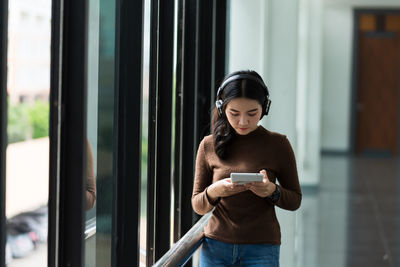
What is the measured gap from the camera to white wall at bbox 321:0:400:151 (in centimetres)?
1967

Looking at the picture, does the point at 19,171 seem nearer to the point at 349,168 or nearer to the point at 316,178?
the point at 316,178

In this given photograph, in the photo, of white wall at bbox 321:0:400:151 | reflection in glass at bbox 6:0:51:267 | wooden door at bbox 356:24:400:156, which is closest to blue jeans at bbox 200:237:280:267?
reflection in glass at bbox 6:0:51:267

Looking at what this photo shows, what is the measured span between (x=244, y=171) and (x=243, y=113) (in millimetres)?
246

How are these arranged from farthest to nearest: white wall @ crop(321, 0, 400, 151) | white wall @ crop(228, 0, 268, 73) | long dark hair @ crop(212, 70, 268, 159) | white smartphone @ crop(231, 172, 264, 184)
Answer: white wall @ crop(321, 0, 400, 151) < white wall @ crop(228, 0, 268, 73) < long dark hair @ crop(212, 70, 268, 159) < white smartphone @ crop(231, 172, 264, 184)

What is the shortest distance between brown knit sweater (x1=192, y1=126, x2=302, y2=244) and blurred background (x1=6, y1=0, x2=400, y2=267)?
18.4 inches

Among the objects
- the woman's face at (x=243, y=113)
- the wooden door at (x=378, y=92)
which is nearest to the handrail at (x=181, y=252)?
the woman's face at (x=243, y=113)

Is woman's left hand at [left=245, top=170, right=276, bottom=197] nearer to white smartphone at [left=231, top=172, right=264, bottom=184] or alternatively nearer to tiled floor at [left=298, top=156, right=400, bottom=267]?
white smartphone at [left=231, top=172, right=264, bottom=184]

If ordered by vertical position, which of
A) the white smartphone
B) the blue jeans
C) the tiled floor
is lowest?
the tiled floor

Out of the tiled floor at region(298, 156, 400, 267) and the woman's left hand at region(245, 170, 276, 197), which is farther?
the tiled floor at region(298, 156, 400, 267)

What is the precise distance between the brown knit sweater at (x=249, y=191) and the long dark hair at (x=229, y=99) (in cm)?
4

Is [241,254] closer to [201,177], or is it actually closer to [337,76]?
[201,177]

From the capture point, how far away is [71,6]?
103 inches

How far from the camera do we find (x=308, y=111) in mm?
14492

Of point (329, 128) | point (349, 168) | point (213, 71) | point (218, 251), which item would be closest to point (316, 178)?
point (349, 168)
